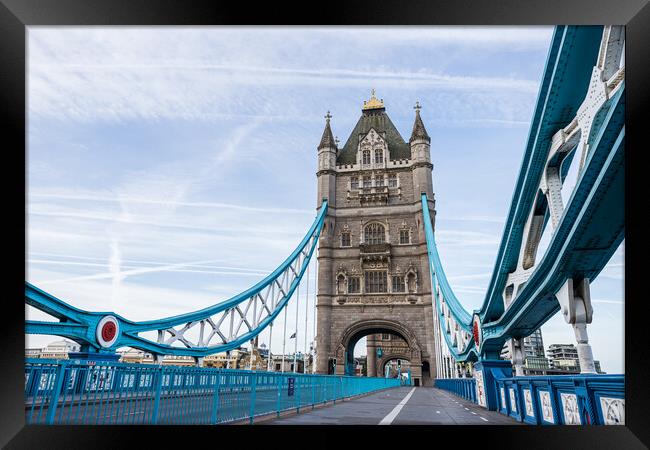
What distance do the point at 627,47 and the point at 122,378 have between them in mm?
6459

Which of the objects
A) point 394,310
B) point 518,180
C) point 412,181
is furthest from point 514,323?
point 412,181

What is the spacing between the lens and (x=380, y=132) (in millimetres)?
35219

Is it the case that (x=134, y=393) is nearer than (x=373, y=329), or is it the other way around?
(x=134, y=393)

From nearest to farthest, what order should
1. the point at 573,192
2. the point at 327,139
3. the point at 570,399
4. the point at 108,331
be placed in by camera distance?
the point at 573,192 < the point at 570,399 < the point at 108,331 < the point at 327,139

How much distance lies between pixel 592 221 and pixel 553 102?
1.98 metres

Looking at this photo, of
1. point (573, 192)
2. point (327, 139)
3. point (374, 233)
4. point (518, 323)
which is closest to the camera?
point (573, 192)

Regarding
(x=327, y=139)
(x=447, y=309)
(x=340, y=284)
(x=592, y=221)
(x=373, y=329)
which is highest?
(x=327, y=139)

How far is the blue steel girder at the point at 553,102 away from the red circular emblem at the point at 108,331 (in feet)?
27.3

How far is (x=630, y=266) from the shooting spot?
496 centimetres

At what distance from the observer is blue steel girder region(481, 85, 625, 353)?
4.12m

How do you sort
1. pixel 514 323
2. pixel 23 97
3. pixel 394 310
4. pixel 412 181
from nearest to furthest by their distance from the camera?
pixel 23 97, pixel 514 323, pixel 394 310, pixel 412 181

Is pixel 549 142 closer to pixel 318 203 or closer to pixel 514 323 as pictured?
pixel 514 323

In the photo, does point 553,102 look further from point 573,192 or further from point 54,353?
point 54,353

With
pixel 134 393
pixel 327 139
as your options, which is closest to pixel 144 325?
pixel 134 393
